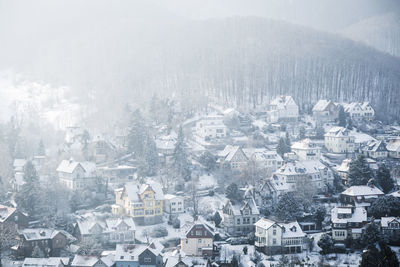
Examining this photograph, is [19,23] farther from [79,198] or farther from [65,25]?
[79,198]

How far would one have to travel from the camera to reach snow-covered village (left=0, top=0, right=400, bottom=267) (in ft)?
198

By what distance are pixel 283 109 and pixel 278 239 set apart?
3889cm

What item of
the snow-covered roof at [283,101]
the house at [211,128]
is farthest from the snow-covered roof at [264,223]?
the snow-covered roof at [283,101]

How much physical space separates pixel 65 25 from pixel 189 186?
11773 cm

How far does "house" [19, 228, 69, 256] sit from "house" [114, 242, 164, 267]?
603 cm

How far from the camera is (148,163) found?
74.9 m

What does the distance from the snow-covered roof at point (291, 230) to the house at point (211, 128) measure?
26.8 metres

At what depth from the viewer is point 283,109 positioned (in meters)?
97.6

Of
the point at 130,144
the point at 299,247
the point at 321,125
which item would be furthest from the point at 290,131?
Result: the point at 299,247

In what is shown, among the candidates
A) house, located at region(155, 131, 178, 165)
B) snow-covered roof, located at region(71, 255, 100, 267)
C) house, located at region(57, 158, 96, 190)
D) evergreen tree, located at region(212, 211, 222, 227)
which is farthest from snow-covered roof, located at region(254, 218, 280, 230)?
house, located at region(57, 158, 96, 190)

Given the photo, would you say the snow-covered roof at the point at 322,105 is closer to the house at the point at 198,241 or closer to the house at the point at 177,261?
the house at the point at 198,241

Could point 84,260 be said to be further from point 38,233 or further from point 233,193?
point 233,193

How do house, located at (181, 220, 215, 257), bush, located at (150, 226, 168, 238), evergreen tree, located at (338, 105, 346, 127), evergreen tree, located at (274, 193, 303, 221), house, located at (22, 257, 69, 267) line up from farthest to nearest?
evergreen tree, located at (338, 105, 346, 127) → evergreen tree, located at (274, 193, 303, 221) → bush, located at (150, 226, 168, 238) → house, located at (181, 220, 215, 257) → house, located at (22, 257, 69, 267)

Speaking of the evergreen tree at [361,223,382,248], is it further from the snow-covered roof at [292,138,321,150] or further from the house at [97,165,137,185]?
the house at [97,165,137,185]
